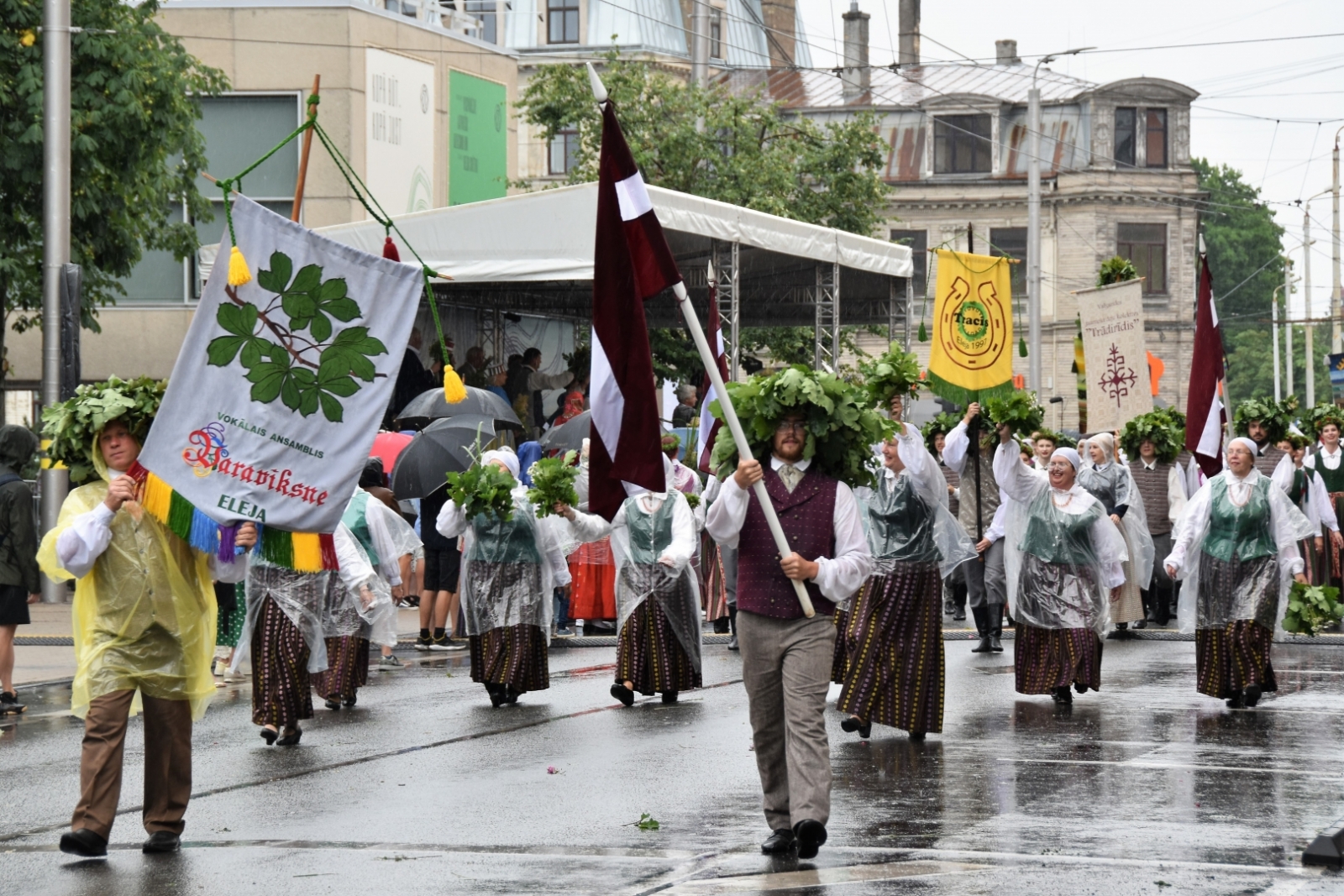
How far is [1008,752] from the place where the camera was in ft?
32.4

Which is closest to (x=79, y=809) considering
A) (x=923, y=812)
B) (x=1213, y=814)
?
(x=923, y=812)

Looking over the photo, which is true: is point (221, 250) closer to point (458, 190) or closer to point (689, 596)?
point (689, 596)

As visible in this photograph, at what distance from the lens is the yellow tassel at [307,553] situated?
930 cm

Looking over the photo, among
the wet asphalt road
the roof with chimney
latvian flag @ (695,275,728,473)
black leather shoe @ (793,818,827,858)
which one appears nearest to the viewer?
the wet asphalt road

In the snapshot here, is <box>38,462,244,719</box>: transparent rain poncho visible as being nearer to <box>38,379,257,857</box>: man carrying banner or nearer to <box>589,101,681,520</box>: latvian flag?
<box>38,379,257,857</box>: man carrying banner

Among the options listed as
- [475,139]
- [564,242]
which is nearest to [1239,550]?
[564,242]

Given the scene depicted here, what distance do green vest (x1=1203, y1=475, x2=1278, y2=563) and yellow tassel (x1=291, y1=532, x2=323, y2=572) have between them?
18.3 feet

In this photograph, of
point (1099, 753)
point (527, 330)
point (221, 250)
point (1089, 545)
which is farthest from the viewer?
point (527, 330)

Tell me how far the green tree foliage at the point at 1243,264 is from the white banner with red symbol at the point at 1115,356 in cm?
6952

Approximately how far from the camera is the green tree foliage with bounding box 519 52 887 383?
35.9 m

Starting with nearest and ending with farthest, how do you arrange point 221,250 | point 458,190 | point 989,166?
point 221,250
point 458,190
point 989,166

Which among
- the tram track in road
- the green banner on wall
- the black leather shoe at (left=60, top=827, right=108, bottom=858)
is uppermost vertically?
the green banner on wall

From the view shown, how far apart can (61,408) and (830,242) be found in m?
16.0

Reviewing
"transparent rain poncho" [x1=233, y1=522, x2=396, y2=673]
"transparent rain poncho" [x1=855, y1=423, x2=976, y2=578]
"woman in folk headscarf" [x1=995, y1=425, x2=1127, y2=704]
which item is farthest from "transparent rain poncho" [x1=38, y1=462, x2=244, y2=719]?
"woman in folk headscarf" [x1=995, y1=425, x2=1127, y2=704]
